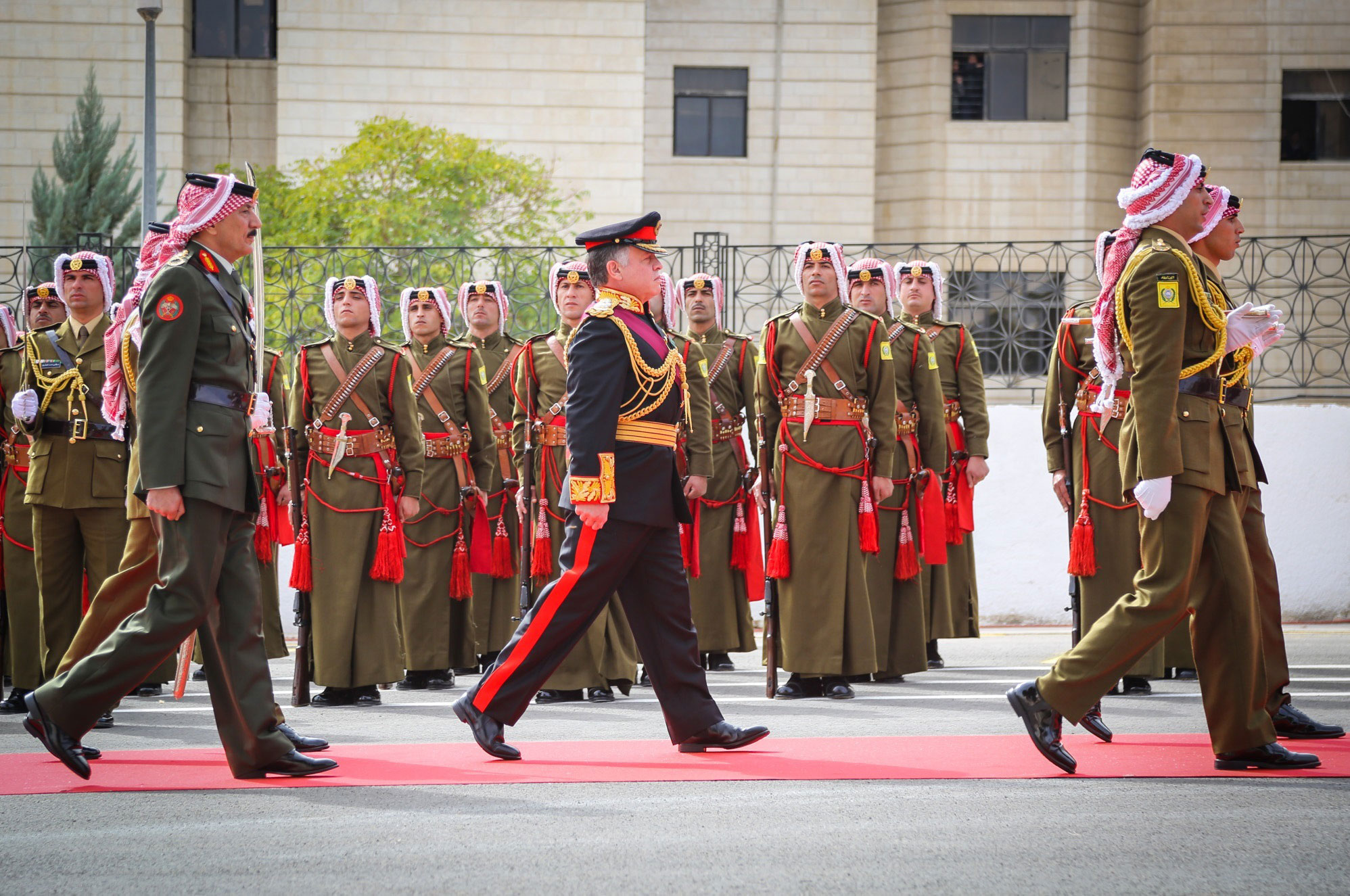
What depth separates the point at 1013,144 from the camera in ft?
82.6

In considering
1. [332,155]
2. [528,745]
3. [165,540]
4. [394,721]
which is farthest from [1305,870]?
[332,155]

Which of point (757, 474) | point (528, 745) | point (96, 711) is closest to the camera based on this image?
point (96, 711)

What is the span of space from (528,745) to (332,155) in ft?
61.5

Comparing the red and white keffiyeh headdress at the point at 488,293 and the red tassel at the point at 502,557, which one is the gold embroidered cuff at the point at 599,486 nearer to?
the red tassel at the point at 502,557

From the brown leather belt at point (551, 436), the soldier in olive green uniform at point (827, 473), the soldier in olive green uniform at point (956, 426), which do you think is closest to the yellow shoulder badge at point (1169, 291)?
the soldier in olive green uniform at point (827, 473)

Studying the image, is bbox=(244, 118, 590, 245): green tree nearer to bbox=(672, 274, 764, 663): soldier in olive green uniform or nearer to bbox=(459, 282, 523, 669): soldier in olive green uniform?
bbox=(459, 282, 523, 669): soldier in olive green uniform

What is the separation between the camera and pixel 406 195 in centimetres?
2164

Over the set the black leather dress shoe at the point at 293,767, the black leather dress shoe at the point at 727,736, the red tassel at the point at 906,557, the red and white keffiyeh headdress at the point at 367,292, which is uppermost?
the red and white keffiyeh headdress at the point at 367,292

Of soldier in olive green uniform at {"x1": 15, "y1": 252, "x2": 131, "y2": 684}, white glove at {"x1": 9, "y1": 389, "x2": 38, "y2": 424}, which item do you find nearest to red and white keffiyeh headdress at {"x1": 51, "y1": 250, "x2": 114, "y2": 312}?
soldier in olive green uniform at {"x1": 15, "y1": 252, "x2": 131, "y2": 684}

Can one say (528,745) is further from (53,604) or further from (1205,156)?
(1205,156)

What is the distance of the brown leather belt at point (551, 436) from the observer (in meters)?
8.86

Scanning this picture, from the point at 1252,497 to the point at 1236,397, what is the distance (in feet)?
1.81

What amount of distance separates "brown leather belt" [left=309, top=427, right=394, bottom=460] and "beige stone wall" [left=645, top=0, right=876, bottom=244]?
17.1m

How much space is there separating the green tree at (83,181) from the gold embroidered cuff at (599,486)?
19.5 m
